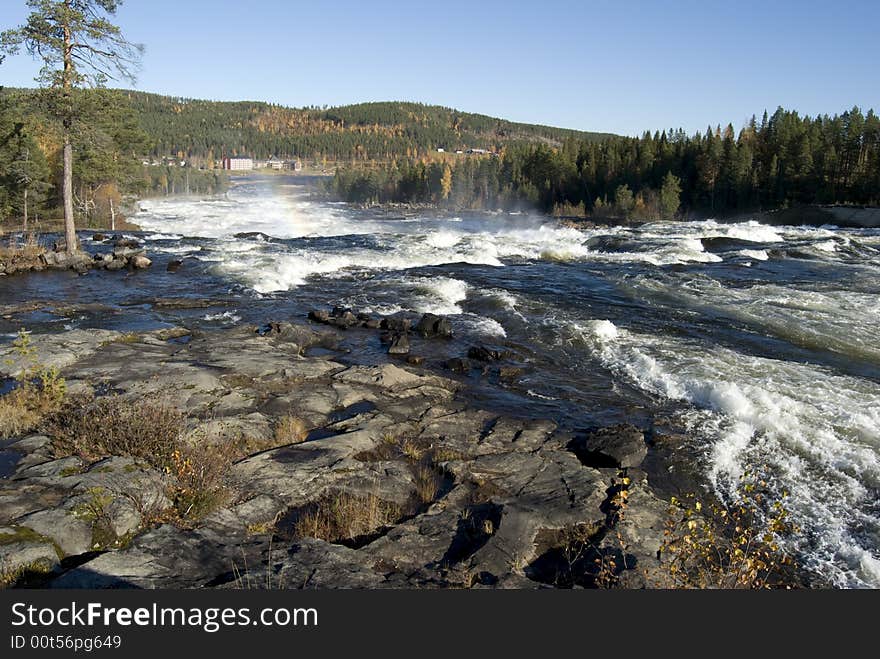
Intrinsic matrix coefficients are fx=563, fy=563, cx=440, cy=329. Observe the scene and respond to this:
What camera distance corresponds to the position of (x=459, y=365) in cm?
1323

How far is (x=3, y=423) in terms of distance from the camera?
783 cm

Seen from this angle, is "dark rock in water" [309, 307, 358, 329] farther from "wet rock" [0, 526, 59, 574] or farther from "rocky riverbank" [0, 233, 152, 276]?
"rocky riverbank" [0, 233, 152, 276]

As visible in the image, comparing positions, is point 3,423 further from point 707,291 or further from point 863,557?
point 707,291

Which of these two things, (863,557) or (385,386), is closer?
(863,557)

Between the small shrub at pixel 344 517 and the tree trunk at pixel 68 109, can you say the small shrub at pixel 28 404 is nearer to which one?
the small shrub at pixel 344 517

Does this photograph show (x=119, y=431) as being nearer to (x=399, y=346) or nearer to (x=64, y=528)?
(x=64, y=528)

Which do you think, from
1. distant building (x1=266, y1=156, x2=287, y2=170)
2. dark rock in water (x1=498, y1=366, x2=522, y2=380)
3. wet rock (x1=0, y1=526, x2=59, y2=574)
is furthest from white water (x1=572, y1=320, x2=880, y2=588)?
distant building (x1=266, y1=156, x2=287, y2=170)

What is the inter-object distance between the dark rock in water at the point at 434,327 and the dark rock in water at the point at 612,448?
7.37 m

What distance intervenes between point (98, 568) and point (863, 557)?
8.04m

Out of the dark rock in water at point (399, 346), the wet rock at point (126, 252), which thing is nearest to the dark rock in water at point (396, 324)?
the dark rock in water at point (399, 346)

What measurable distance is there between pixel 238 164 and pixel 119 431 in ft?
637

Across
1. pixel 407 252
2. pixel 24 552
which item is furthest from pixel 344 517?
pixel 407 252

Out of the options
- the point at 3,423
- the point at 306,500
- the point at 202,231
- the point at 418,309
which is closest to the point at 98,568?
the point at 306,500

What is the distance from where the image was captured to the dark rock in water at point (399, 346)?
568 inches
